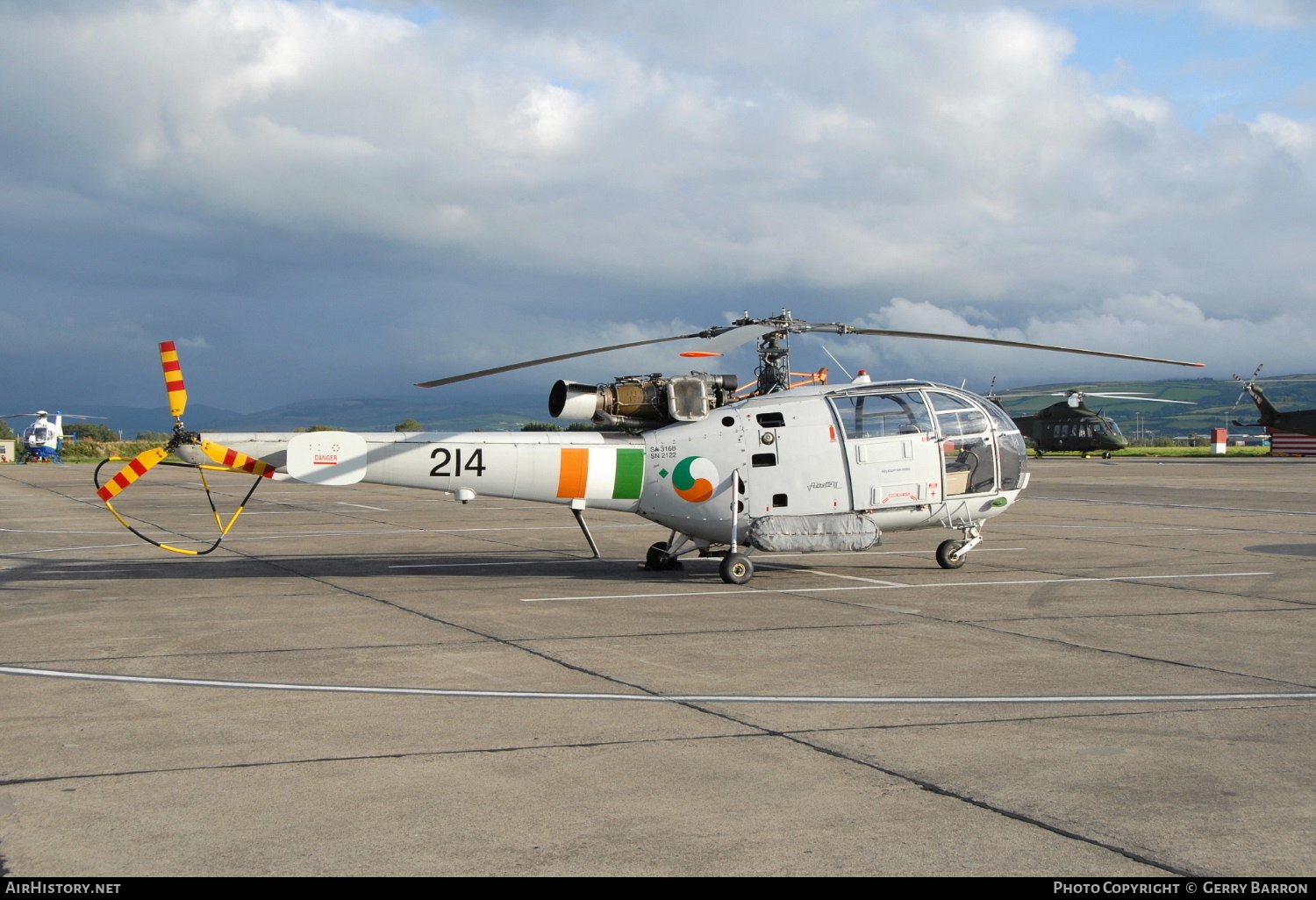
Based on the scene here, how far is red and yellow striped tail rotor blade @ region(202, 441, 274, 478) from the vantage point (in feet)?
46.9

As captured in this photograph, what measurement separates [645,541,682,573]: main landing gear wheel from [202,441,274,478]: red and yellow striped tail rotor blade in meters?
5.88

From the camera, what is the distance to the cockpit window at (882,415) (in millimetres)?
16078

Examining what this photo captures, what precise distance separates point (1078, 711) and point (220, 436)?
38.7 ft

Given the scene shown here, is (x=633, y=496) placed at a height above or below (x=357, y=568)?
above

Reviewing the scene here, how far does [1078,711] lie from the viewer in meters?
8.05

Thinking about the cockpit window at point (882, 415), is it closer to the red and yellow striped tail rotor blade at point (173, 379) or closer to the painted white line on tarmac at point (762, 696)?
the painted white line on tarmac at point (762, 696)

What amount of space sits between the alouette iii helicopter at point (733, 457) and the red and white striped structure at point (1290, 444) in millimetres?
58761

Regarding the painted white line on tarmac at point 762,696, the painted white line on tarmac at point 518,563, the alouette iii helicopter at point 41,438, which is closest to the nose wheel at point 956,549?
the painted white line on tarmac at point 518,563

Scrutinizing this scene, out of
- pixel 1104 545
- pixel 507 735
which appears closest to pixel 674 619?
pixel 507 735

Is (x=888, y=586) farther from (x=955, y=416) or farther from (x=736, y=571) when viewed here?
(x=955, y=416)

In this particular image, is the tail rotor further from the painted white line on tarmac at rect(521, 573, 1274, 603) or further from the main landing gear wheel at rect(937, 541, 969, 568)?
the main landing gear wheel at rect(937, 541, 969, 568)

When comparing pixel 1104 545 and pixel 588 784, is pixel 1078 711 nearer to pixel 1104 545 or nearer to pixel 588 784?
pixel 588 784

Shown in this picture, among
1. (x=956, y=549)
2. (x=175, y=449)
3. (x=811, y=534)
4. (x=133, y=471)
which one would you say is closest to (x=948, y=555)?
(x=956, y=549)

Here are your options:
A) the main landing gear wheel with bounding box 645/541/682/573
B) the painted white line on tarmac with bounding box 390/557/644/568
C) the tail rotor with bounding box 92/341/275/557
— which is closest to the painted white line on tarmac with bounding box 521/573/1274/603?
the main landing gear wheel with bounding box 645/541/682/573
